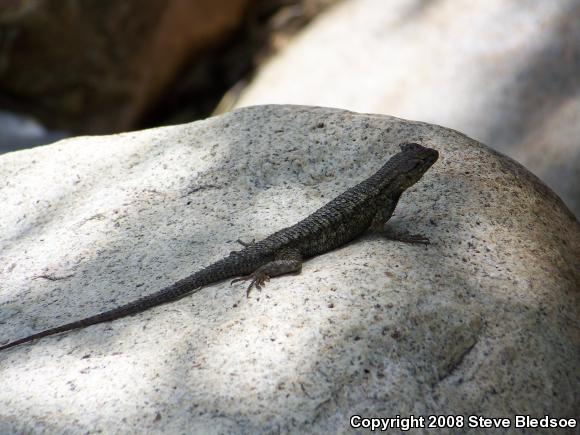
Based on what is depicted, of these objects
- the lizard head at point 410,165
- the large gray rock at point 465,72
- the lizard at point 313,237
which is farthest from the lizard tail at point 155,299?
the large gray rock at point 465,72

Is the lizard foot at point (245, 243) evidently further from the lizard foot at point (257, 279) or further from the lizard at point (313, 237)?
the lizard foot at point (257, 279)

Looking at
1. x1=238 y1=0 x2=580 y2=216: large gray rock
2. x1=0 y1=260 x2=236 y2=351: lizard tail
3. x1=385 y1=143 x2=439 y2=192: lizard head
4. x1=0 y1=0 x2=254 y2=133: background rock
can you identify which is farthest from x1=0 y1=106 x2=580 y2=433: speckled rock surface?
x1=0 y1=0 x2=254 y2=133: background rock

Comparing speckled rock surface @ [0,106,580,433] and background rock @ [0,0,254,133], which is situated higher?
background rock @ [0,0,254,133]

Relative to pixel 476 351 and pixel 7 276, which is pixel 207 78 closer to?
pixel 7 276

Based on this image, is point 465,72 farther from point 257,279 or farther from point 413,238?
point 257,279

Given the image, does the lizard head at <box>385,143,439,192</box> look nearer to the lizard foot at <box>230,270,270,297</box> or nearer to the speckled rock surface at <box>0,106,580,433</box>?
the speckled rock surface at <box>0,106,580,433</box>

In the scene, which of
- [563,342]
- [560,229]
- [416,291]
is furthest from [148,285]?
[560,229]

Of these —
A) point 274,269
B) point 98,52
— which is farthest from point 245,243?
point 98,52
